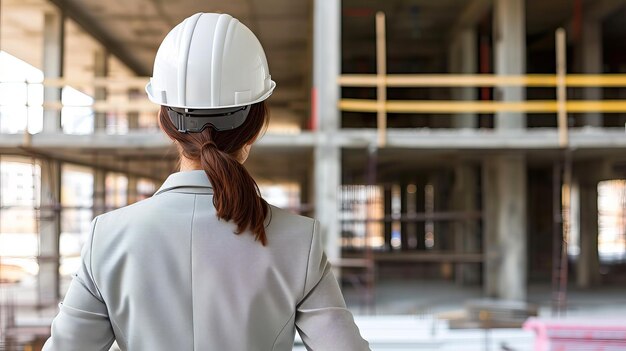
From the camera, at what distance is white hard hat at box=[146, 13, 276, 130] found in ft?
4.07

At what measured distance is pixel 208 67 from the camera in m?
1.24

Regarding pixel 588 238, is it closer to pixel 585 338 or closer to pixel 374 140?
pixel 374 140

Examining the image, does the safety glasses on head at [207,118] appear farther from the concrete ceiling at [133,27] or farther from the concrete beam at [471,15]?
the concrete beam at [471,15]

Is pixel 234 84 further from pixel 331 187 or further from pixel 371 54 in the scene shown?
pixel 371 54

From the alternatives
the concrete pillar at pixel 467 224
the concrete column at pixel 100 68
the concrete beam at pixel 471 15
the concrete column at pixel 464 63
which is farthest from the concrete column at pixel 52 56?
the concrete pillar at pixel 467 224

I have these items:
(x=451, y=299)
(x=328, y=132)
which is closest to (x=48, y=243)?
(x=328, y=132)

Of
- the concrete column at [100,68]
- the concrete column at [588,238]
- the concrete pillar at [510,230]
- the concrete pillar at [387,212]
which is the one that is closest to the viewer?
the concrete pillar at [510,230]

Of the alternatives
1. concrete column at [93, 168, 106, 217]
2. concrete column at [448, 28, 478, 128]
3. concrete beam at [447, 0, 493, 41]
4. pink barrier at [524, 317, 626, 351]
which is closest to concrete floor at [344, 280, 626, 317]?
concrete column at [448, 28, 478, 128]

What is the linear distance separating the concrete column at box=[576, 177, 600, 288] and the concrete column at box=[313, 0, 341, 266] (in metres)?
8.54

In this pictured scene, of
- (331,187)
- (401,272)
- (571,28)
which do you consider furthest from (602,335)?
(401,272)

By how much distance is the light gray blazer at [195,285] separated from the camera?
3.82 feet

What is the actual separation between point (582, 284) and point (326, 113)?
9.56m

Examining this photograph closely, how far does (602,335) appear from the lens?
574 centimetres

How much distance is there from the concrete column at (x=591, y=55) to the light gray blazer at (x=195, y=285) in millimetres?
15224
